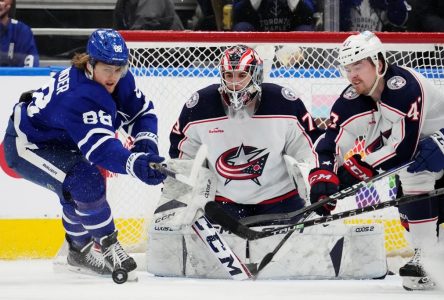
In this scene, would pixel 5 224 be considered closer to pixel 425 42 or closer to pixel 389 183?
pixel 389 183

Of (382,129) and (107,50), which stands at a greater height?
(107,50)

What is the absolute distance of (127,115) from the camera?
4492mm

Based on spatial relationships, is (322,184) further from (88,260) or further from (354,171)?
(88,260)

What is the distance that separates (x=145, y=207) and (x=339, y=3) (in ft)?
5.02

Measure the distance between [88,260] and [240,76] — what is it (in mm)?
1074

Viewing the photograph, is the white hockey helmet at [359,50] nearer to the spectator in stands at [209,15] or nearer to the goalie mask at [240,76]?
the goalie mask at [240,76]

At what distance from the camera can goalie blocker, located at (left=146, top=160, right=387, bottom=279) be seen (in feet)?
14.6

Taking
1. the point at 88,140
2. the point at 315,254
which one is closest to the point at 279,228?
the point at 315,254

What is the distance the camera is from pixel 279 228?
164 inches

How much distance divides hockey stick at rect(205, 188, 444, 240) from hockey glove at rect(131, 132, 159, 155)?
0.33 meters

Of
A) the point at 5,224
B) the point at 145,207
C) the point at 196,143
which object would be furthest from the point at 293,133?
the point at 5,224

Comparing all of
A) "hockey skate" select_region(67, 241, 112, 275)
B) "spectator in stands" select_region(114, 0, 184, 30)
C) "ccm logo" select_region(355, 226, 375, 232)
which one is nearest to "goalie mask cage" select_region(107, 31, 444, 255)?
"hockey skate" select_region(67, 241, 112, 275)

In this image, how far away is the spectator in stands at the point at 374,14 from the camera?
5629 mm

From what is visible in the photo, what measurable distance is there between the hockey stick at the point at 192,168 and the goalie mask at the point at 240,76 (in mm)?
269
